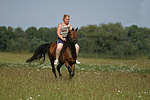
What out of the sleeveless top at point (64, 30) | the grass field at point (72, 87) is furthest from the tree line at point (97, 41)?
the sleeveless top at point (64, 30)

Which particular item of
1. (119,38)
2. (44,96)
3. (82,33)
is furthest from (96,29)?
(44,96)

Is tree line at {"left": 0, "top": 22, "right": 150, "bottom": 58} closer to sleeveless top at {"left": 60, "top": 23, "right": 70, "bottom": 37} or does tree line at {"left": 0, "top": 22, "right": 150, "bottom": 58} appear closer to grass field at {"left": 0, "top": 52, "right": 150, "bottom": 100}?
grass field at {"left": 0, "top": 52, "right": 150, "bottom": 100}

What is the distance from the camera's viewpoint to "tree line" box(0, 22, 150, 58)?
116 feet

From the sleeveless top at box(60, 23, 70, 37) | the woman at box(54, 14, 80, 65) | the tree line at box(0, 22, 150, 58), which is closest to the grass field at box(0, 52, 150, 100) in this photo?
the woman at box(54, 14, 80, 65)

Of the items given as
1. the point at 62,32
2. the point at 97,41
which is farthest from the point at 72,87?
the point at 97,41

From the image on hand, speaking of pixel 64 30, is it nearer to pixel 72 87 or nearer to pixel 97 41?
pixel 72 87

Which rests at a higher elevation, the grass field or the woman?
the woman

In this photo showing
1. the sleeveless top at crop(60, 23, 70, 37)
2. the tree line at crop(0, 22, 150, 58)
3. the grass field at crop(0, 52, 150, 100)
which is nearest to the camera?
the grass field at crop(0, 52, 150, 100)

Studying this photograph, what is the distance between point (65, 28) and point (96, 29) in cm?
3959

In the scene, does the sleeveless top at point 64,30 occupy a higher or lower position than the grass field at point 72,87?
higher

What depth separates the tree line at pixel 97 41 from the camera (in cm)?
3525

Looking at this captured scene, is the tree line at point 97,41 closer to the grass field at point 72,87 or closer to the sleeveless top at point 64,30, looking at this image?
the grass field at point 72,87

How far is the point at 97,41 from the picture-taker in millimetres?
39250

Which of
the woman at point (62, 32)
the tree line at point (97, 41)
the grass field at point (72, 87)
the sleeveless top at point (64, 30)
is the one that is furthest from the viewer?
the tree line at point (97, 41)
